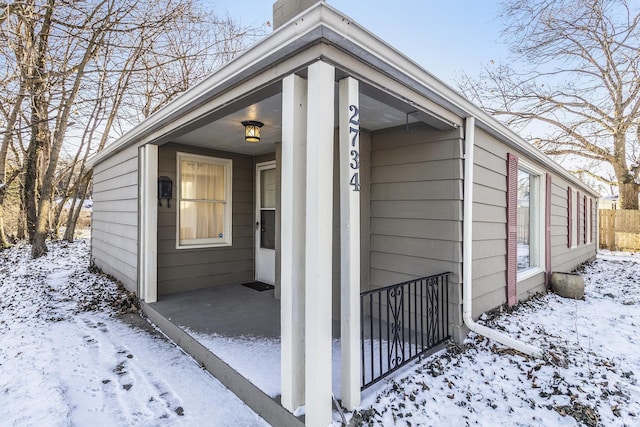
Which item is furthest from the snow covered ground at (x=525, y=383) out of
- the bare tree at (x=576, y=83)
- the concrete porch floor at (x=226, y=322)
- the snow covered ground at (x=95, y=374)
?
the bare tree at (x=576, y=83)

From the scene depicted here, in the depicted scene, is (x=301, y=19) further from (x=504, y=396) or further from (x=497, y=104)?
(x=497, y=104)

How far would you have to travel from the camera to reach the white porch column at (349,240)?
6.27 ft

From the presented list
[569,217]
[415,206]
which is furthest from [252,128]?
[569,217]

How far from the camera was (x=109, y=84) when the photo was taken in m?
Result: 8.04

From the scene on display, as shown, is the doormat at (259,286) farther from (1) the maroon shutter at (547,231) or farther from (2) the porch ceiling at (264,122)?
(1) the maroon shutter at (547,231)

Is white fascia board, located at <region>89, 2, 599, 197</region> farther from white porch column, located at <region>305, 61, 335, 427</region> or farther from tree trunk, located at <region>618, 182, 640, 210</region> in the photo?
tree trunk, located at <region>618, 182, 640, 210</region>

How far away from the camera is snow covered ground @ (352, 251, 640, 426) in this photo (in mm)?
2031

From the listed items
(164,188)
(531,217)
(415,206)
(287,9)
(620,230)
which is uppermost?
(287,9)

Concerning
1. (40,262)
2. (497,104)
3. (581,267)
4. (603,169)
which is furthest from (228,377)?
(603,169)

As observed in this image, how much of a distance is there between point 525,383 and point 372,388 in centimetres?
117

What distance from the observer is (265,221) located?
5039 millimetres

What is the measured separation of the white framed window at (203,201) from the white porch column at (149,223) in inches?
19.4

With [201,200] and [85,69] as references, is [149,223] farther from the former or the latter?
[85,69]

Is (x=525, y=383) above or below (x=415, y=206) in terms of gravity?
below
